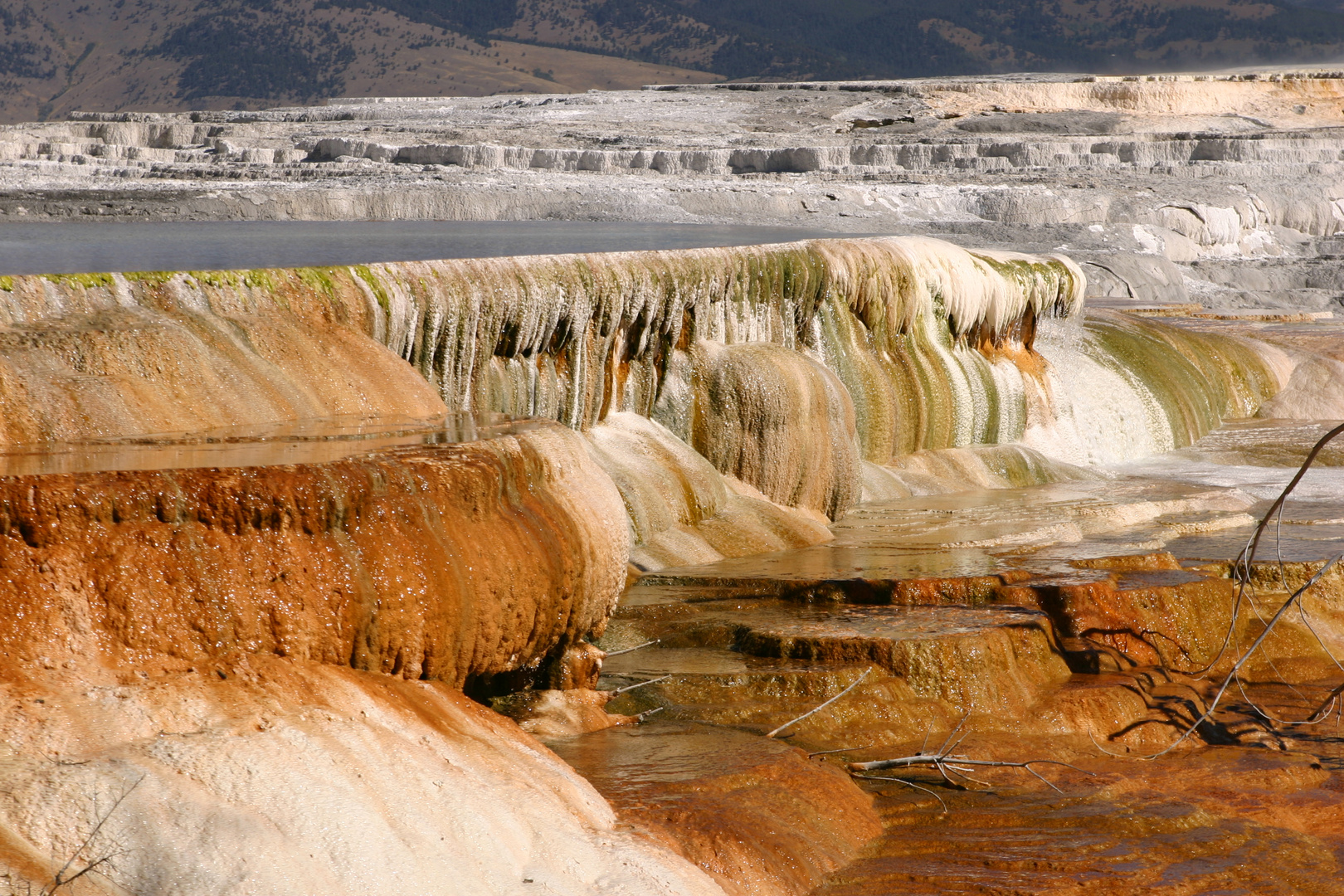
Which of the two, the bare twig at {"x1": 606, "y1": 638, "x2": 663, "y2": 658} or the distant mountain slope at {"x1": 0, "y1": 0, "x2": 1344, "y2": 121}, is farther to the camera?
the distant mountain slope at {"x1": 0, "y1": 0, "x2": 1344, "y2": 121}

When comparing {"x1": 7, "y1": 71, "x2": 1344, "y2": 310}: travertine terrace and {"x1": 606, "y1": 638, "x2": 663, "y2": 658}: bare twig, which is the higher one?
{"x1": 7, "y1": 71, "x2": 1344, "y2": 310}: travertine terrace

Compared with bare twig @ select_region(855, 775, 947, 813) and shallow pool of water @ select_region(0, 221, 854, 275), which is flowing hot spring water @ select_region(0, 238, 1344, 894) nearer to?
bare twig @ select_region(855, 775, 947, 813)

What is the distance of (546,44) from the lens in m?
91.9

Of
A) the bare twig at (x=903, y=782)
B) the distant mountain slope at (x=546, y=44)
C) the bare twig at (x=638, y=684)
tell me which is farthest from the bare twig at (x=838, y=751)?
the distant mountain slope at (x=546, y=44)

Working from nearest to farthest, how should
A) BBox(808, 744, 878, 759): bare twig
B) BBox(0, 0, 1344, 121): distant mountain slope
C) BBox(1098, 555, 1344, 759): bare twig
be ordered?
1. BBox(1098, 555, 1344, 759): bare twig
2. BBox(808, 744, 878, 759): bare twig
3. BBox(0, 0, 1344, 121): distant mountain slope

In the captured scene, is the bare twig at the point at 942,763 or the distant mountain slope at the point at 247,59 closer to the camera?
the bare twig at the point at 942,763

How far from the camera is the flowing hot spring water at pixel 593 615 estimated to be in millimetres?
2893

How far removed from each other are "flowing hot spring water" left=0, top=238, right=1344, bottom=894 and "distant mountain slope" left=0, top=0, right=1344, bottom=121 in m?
69.3

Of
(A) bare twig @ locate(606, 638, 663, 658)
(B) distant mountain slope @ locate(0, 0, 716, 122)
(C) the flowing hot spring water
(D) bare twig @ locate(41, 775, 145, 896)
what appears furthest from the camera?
(B) distant mountain slope @ locate(0, 0, 716, 122)

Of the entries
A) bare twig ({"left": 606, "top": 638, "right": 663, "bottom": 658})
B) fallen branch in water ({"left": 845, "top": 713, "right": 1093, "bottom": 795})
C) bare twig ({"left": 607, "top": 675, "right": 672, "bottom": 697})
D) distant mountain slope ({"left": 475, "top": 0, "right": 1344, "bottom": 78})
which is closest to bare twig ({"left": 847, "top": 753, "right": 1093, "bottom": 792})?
fallen branch in water ({"left": 845, "top": 713, "right": 1093, "bottom": 795})

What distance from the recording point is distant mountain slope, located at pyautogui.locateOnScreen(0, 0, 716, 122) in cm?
7856

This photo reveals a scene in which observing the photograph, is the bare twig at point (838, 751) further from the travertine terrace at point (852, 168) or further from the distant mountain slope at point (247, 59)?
the distant mountain slope at point (247, 59)

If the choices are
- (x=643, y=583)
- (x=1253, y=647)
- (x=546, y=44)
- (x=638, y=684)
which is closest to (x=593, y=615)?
(x=638, y=684)

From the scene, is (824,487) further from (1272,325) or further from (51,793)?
(1272,325)
